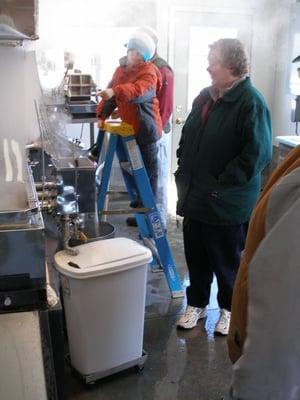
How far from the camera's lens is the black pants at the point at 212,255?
83.4 inches

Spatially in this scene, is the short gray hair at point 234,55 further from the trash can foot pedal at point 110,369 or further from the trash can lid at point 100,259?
the trash can foot pedal at point 110,369

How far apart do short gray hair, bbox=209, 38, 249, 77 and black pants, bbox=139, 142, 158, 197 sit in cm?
94

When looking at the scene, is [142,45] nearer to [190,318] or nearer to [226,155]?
[226,155]

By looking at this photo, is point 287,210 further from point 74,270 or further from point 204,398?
point 204,398

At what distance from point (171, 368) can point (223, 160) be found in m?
0.94

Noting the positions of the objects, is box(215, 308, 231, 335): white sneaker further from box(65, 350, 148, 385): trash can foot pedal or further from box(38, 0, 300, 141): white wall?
box(38, 0, 300, 141): white wall

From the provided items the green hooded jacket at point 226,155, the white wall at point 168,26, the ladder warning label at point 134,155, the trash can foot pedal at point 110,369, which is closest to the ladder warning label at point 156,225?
the ladder warning label at point 134,155

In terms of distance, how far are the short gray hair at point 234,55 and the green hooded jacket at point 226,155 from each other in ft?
0.19

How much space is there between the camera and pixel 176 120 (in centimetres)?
436

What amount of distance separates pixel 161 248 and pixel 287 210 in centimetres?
188

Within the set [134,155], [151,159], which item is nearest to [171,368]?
[134,155]

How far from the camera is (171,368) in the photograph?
2.04 m

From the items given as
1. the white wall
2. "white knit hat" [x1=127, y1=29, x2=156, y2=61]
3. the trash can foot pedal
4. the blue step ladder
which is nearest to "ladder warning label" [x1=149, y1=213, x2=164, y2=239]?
the blue step ladder

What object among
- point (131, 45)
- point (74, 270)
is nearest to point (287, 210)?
point (74, 270)
